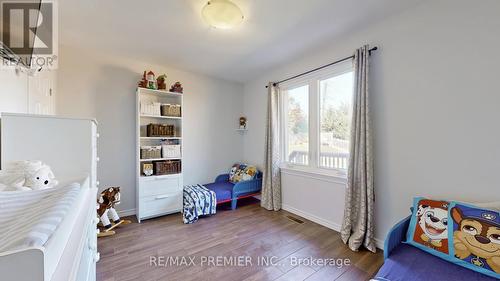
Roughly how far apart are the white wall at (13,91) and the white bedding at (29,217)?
100cm

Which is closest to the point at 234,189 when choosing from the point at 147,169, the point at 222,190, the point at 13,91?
the point at 222,190

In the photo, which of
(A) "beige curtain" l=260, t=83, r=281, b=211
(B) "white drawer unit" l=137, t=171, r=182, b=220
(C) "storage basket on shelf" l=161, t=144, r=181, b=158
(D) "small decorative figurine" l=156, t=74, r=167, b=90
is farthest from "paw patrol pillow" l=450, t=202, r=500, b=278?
(D) "small decorative figurine" l=156, t=74, r=167, b=90

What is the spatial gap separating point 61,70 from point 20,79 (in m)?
1.50

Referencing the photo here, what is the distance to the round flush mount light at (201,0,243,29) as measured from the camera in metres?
1.70

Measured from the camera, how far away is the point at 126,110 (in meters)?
3.01

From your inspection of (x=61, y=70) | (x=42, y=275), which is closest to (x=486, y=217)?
(x=42, y=275)

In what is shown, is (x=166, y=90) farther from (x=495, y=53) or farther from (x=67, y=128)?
(x=495, y=53)

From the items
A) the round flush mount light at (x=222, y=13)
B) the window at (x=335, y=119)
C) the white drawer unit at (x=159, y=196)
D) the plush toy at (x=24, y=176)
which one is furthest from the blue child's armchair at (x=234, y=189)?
the round flush mount light at (x=222, y=13)

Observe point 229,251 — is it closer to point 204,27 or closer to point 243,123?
point 204,27

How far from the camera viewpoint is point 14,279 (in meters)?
0.33

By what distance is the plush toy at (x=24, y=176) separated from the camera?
978 mm

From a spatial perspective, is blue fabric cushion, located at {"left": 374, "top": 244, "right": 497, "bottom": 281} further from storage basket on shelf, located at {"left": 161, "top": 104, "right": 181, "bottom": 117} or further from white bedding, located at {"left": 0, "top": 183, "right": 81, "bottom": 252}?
storage basket on shelf, located at {"left": 161, "top": 104, "right": 181, "bottom": 117}

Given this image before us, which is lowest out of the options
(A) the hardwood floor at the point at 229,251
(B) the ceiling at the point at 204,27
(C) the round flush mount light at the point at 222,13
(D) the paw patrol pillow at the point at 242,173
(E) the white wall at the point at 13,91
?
(A) the hardwood floor at the point at 229,251

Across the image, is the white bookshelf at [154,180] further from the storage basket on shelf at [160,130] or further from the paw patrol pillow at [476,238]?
the paw patrol pillow at [476,238]
